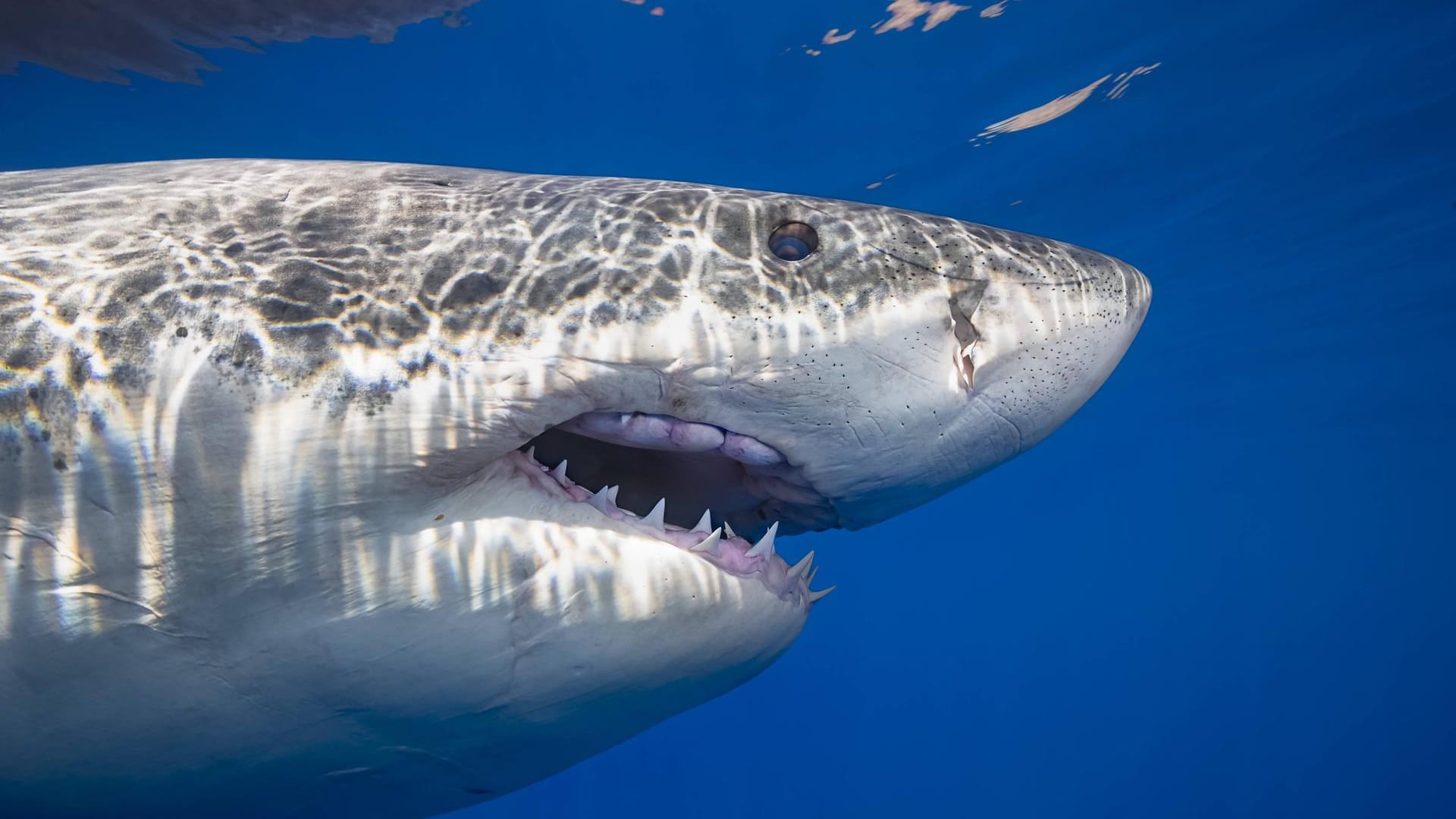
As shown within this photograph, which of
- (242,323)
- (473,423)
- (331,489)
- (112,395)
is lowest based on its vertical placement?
(331,489)

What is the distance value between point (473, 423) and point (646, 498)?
856mm

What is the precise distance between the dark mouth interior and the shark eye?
581mm

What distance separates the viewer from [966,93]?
12.1 meters

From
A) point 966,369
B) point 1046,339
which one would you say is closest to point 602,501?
point 966,369

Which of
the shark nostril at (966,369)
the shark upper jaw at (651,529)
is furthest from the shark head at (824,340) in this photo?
the shark upper jaw at (651,529)

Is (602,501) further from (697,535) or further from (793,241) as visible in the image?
(793,241)

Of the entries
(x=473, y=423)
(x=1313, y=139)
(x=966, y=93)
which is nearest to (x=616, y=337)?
(x=473, y=423)

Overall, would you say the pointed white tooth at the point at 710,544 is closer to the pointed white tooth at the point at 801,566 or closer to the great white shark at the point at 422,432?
the great white shark at the point at 422,432

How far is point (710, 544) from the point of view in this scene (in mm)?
1872

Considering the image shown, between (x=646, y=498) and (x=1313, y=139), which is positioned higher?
(x=1313, y=139)

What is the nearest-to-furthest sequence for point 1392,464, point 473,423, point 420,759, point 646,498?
1. point 473,423
2. point 420,759
3. point 646,498
4. point 1392,464

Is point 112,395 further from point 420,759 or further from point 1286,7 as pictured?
point 1286,7

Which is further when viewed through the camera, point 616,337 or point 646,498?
point 646,498

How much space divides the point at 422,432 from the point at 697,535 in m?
0.66
